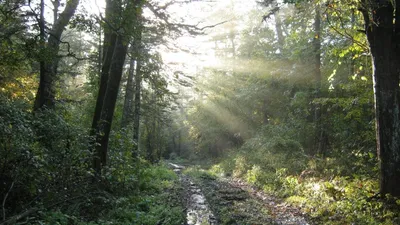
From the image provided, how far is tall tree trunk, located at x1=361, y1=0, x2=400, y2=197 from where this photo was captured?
22.6 ft

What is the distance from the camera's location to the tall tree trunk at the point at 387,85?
6895mm

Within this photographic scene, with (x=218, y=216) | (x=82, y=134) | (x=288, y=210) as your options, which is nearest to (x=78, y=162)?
(x=82, y=134)

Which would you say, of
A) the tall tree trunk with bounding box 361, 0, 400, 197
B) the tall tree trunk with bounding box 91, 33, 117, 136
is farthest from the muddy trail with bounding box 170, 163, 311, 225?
the tall tree trunk with bounding box 91, 33, 117, 136

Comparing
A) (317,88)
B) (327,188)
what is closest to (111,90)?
(327,188)

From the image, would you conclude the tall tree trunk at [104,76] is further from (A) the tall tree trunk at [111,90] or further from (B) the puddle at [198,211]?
(B) the puddle at [198,211]

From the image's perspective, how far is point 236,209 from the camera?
28.3 feet

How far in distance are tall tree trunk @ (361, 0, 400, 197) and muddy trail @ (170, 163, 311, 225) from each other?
2364mm

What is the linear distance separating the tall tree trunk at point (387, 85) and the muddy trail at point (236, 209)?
2.36m

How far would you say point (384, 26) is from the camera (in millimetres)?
7070

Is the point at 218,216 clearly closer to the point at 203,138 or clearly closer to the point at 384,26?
the point at 384,26

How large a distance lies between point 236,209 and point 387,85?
17.0 ft

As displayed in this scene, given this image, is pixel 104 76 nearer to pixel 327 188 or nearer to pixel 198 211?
pixel 198 211

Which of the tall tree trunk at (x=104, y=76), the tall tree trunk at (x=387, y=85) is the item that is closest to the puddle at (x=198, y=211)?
the tall tree trunk at (x=104, y=76)

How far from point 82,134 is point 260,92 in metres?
15.8
